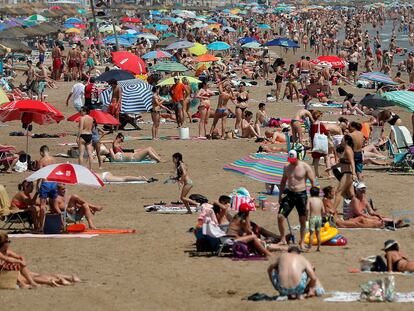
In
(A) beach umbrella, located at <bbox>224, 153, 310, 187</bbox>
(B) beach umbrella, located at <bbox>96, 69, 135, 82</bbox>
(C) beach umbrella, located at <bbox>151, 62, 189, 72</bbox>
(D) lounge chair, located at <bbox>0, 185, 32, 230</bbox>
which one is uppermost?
(A) beach umbrella, located at <bbox>224, 153, 310, 187</bbox>

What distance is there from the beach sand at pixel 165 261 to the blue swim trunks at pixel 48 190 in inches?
25.5

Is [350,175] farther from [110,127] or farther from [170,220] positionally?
[110,127]

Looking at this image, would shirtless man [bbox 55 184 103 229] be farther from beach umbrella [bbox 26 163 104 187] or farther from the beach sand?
beach umbrella [bbox 26 163 104 187]

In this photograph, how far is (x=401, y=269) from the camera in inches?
439

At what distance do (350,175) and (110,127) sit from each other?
9.55 meters

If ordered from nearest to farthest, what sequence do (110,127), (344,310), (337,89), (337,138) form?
(344,310) < (337,138) < (110,127) < (337,89)

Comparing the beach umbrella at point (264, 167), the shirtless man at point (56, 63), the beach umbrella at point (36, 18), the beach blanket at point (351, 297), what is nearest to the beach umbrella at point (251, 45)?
the shirtless man at point (56, 63)

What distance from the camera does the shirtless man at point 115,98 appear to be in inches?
863

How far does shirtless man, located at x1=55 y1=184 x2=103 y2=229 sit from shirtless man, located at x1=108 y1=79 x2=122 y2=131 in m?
8.40

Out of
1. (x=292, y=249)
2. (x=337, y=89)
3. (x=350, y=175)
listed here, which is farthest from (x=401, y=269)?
(x=337, y=89)

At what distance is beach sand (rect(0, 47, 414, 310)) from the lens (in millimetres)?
10133

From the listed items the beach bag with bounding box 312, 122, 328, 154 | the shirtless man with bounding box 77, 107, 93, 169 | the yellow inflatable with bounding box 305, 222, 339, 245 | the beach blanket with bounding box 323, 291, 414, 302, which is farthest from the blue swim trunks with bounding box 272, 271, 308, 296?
the shirtless man with bounding box 77, 107, 93, 169

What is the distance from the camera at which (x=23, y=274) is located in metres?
10.7

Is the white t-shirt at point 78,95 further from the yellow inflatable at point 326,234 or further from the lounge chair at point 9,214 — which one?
the yellow inflatable at point 326,234
